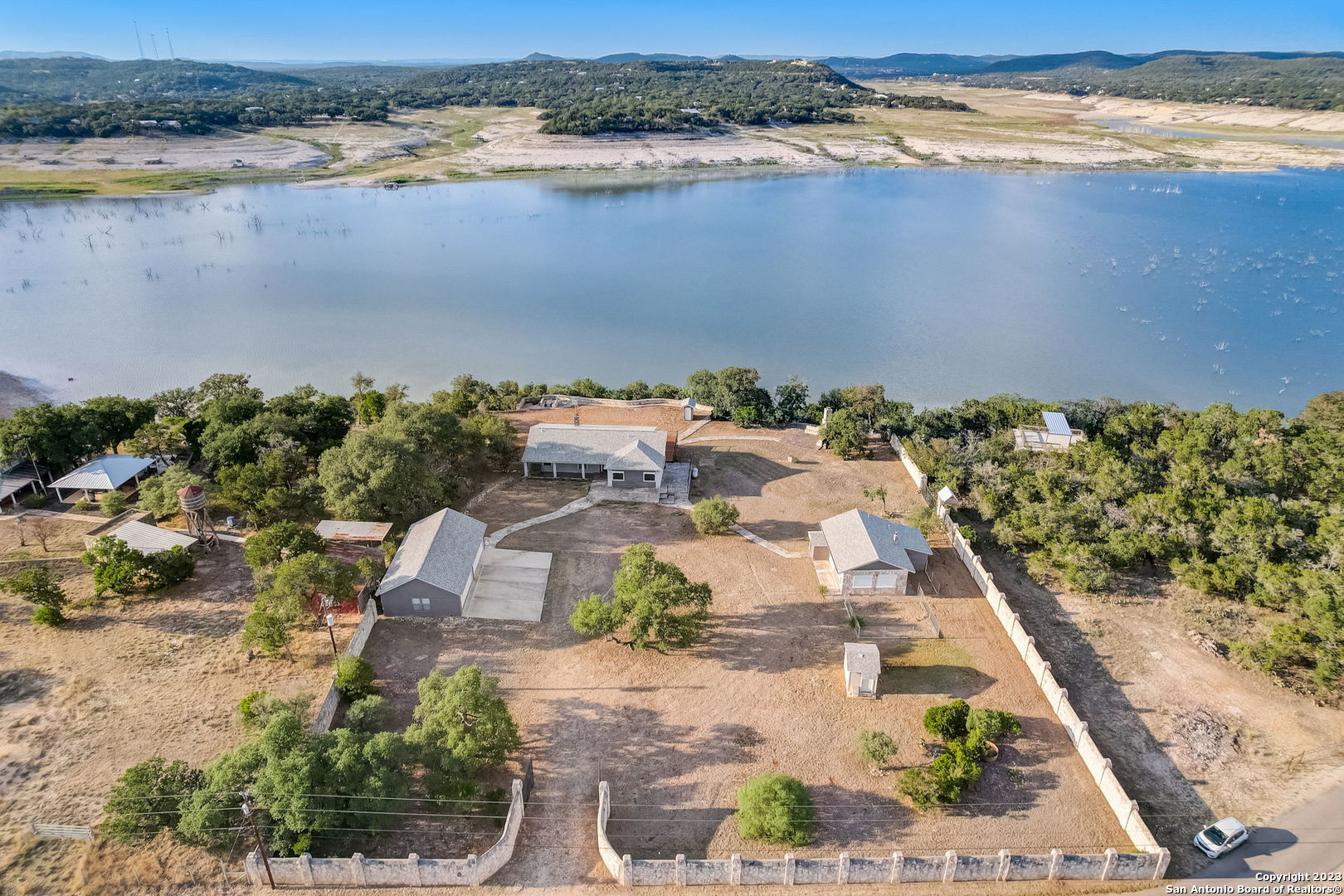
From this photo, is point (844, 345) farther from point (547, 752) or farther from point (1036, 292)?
point (547, 752)

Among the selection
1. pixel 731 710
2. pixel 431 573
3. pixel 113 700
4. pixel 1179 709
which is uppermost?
pixel 431 573

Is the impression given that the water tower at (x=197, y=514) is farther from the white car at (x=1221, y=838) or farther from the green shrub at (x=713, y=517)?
the white car at (x=1221, y=838)

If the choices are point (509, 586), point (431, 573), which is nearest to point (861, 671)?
point (509, 586)

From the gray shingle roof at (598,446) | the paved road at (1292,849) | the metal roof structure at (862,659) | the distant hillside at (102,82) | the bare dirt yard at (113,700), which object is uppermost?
the distant hillside at (102,82)

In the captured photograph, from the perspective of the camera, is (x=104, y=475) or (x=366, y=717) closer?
(x=366, y=717)

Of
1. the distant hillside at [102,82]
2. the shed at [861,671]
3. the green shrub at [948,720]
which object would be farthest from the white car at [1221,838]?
the distant hillside at [102,82]

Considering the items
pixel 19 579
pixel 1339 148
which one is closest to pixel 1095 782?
pixel 19 579

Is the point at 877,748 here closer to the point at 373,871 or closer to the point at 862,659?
the point at 862,659
